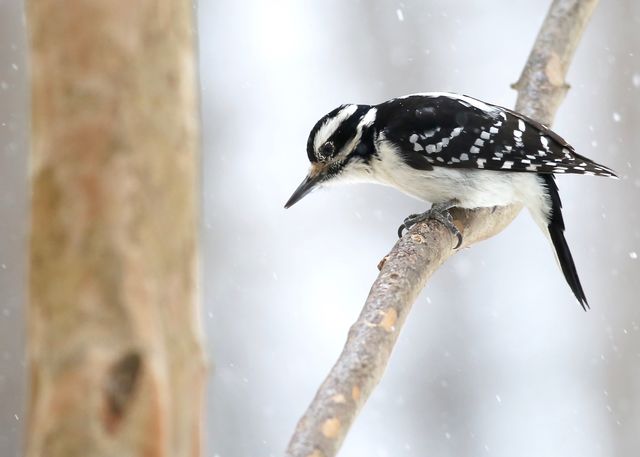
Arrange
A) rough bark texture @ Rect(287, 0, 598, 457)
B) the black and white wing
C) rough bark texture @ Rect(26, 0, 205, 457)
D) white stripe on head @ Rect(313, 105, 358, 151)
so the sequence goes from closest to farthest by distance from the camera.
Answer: rough bark texture @ Rect(26, 0, 205, 457), rough bark texture @ Rect(287, 0, 598, 457), the black and white wing, white stripe on head @ Rect(313, 105, 358, 151)

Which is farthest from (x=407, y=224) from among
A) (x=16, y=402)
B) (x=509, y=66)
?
(x=509, y=66)

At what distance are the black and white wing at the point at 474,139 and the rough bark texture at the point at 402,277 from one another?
11.9 inches

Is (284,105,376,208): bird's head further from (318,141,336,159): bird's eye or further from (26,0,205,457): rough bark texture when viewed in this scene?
(26,0,205,457): rough bark texture

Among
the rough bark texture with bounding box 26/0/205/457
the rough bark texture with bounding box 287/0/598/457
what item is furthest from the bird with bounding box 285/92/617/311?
the rough bark texture with bounding box 26/0/205/457

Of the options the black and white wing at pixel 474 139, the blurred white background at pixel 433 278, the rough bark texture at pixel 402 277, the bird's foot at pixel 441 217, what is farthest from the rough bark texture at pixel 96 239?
the blurred white background at pixel 433 278

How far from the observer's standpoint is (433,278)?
27.0 feet

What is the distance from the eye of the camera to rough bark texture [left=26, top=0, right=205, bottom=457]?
1.71m

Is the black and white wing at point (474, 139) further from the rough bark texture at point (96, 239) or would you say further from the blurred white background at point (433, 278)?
the blurred white background at point (433, 278)

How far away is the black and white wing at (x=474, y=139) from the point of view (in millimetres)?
4320

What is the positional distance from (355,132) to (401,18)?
15.7ft

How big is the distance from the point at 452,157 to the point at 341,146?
584 millimetres

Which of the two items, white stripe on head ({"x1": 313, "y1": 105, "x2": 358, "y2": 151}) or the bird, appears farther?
white stripe on head ({"x1": 313, "y1": 105, "x2": 358, "y2": 151})

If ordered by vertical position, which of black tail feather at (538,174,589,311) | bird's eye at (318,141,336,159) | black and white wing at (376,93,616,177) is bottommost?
black tail feather at (538,174,589,311)

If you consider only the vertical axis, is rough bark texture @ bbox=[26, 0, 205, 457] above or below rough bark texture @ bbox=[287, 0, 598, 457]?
→ above
